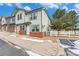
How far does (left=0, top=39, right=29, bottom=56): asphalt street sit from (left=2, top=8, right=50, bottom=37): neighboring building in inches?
9.7

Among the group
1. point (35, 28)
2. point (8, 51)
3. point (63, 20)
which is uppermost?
point (63, 20)

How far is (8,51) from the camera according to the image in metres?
3.14

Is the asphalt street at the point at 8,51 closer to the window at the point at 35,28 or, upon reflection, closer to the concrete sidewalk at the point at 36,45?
the concrete sidewalk at the point at 36,45

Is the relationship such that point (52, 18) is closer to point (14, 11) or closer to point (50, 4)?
point (50, 4)

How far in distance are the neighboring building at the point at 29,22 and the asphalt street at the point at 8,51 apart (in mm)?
246

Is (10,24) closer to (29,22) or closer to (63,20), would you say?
(29,22)

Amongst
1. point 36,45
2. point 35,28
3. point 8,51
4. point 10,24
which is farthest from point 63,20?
point 8,51

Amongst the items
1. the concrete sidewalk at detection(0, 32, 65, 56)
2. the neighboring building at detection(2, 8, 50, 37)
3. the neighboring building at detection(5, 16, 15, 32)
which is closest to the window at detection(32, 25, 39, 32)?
the neighboring building at detection(2, 8, 50, 37)

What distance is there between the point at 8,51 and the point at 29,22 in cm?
54

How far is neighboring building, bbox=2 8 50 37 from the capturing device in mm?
3156

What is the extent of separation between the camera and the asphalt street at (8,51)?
311cm

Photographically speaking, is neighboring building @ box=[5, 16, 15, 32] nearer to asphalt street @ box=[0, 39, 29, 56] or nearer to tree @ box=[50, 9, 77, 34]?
asphalt street @ box=[0, 39, 29, 56]

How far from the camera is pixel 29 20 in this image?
3.22 metres

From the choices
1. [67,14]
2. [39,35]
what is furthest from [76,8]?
[39,35]
